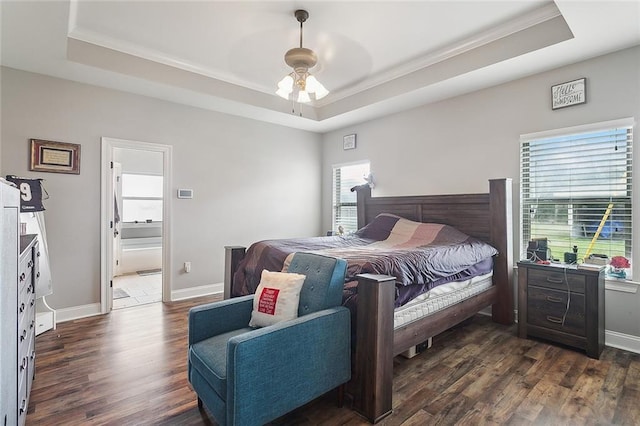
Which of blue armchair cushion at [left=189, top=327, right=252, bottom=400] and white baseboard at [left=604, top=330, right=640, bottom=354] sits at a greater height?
blue armchair cushion at [left=189, top=327, right=252, bottom=400]

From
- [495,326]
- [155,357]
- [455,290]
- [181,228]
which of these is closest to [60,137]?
[181,228]

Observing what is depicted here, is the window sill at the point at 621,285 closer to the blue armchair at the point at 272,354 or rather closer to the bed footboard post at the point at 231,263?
the blue armchair at the point at 272,354

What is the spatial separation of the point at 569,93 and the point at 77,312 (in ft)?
18.1

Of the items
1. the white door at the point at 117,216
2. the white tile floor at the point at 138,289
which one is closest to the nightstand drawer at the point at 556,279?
the white tile floor at the point at 138,289

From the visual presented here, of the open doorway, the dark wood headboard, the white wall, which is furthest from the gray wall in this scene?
the open doorway

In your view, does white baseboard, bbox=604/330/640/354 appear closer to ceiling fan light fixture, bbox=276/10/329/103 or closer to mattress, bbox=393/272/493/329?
mattress, bbox=393/272/493/329

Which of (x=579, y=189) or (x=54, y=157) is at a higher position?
(x=54, y=157)

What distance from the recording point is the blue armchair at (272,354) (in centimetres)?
145

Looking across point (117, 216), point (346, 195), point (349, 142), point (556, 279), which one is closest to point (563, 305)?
point (556, 279)

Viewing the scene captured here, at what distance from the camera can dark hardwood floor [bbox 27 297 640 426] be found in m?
1.84

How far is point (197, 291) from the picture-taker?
14.3 ft

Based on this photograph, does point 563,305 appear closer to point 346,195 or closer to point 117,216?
point 346,195

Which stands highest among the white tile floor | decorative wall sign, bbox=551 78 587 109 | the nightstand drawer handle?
decorative wall sign, bbox=551 78 587 109

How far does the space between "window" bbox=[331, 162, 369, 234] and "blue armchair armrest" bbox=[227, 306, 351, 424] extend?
3.43m
